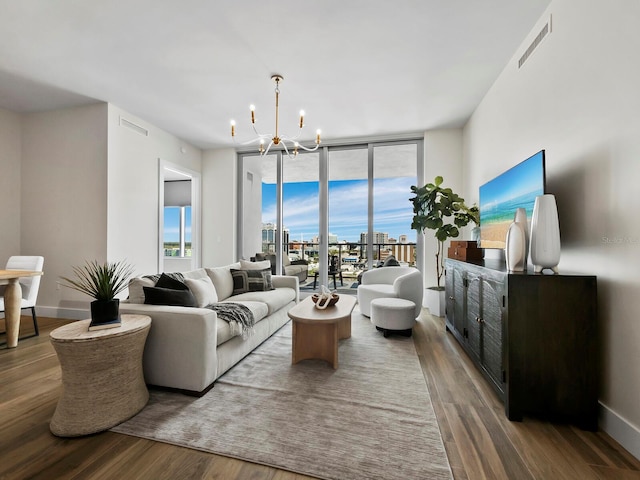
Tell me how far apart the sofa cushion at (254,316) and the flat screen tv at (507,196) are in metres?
2.37

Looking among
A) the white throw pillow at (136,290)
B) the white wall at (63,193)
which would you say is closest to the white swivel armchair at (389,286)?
the white throw pillow at (136,290)

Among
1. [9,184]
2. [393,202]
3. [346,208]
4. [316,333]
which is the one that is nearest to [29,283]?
[9,184]

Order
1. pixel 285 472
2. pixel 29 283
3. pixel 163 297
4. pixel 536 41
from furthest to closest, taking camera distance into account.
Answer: pixel 29 283 → pixel 536 41 → pixel 163 297 → pixel 285 472

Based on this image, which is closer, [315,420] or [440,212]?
[315,420]

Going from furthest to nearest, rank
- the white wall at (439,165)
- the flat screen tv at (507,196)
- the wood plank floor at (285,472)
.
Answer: the white wall at (439,165) < the flat screen tv at (507,196) < the wood plank floor at (285,472)

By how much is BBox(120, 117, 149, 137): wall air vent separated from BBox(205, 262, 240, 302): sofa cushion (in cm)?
253

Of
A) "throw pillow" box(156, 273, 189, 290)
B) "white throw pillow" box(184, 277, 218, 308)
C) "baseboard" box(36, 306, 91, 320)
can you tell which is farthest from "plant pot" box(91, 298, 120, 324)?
"baseboard" box(36, 306, 91, 320)

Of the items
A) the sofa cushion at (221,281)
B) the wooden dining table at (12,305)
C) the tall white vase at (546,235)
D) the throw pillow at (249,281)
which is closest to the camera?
the tall white vase at (546,235)

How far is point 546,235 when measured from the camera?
1.80 metres

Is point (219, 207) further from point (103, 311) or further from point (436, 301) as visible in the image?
point (436, 301)

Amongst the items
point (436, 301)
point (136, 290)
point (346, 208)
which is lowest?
point (436, 301)

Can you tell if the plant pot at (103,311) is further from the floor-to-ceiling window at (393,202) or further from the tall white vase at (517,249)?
the floor-to-ceiling window at (393,202)

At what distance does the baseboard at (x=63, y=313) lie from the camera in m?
3.93

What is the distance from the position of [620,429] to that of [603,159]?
1495 mm
